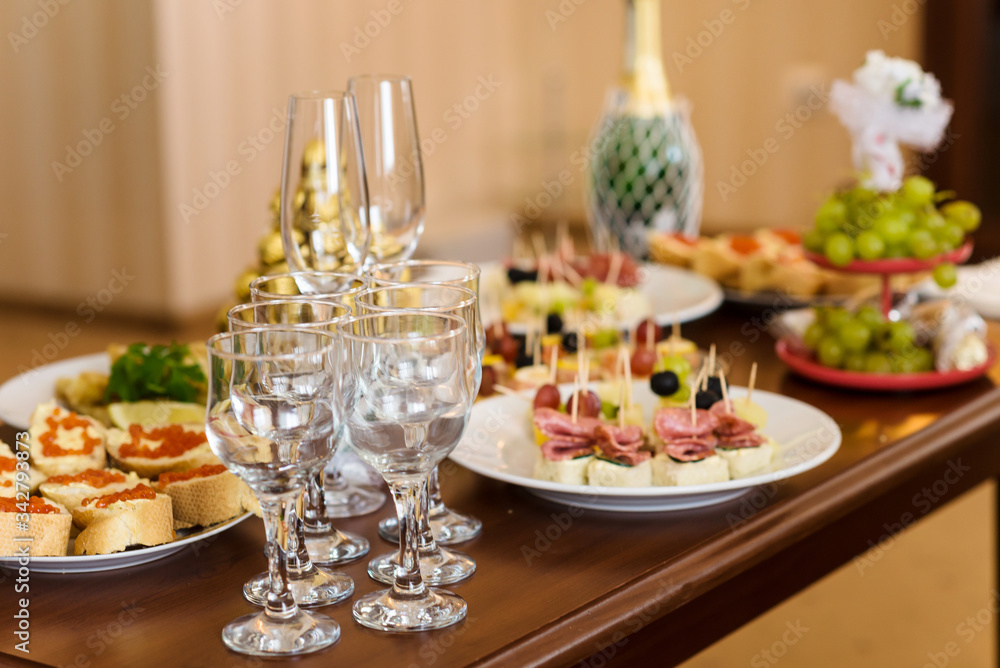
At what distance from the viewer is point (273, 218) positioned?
1.30 m

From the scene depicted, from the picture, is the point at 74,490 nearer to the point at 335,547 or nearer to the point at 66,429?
the point at 66,429

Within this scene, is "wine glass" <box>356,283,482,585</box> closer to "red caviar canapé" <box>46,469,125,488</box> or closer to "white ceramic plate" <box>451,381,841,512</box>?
"white ceramic plate" <box>451,381,841,512</box>

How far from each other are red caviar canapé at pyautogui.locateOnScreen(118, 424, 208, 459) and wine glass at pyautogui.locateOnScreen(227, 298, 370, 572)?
0.52 feet

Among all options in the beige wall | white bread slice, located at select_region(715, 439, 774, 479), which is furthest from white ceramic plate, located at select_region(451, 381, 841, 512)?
the beige wall

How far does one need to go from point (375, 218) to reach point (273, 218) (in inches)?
8.5

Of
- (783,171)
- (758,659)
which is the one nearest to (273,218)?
(758,659)

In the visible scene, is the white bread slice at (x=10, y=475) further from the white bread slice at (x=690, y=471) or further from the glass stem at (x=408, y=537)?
the white bread slice at (x=690, y=471)

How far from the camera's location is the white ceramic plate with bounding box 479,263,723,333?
1.71m

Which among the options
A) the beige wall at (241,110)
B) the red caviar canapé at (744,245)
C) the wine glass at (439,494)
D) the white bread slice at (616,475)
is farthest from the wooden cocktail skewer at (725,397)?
the beige wall at (241,110)

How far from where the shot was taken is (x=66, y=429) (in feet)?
3.55

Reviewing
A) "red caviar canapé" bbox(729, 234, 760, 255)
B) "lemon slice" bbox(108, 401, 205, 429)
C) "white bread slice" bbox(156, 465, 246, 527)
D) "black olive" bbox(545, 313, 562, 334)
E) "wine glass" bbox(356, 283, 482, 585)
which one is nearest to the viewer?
"wine glass" bbox(356, 283, 482, 585)

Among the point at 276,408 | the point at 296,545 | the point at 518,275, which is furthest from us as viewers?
the point at 518,275

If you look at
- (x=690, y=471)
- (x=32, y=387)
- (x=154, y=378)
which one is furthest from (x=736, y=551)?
(x=32, y=387)

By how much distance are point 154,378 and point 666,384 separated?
22.3 inches
